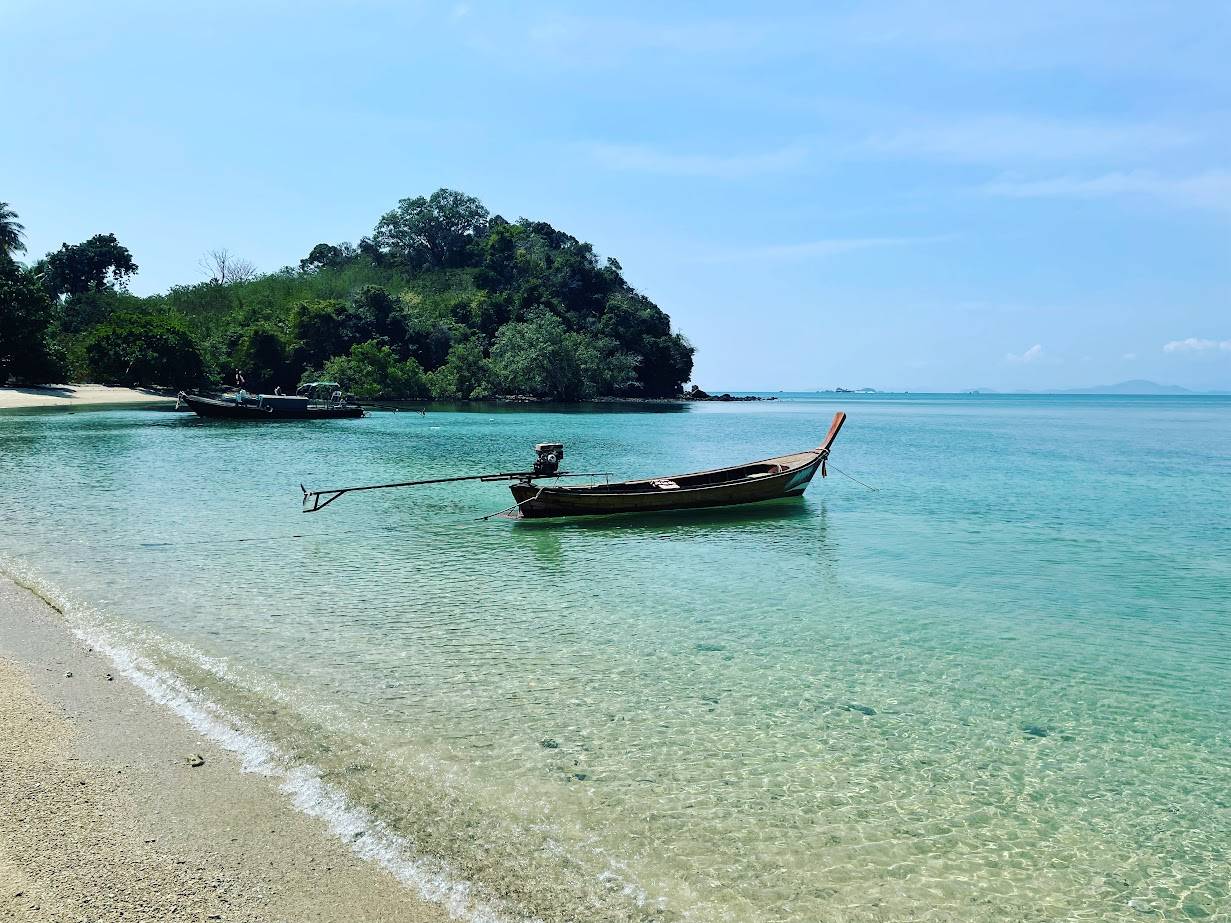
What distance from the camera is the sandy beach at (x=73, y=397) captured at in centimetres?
5578

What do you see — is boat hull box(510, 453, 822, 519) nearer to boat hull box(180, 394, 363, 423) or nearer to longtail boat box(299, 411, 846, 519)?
longtail boat box(299, 411, 846, 519)

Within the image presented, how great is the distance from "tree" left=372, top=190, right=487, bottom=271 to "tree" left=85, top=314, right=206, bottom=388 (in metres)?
55.3

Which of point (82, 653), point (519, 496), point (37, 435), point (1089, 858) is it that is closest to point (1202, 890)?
point (1089, 858)

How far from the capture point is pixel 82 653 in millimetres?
8156

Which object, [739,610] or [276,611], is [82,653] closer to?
[276,611]

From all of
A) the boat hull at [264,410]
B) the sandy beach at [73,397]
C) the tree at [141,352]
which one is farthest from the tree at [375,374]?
the boat hull at [264,410]

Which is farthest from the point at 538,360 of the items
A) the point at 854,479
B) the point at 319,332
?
the point at 854,479

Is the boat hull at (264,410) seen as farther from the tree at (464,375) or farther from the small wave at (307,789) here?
the small wave at (307,789)

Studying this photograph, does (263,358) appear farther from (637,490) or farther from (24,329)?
(637,490)

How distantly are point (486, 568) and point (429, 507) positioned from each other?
673 cm

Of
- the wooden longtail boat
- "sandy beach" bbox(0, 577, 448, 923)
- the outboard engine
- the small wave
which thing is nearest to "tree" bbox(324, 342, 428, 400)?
the outboard engine

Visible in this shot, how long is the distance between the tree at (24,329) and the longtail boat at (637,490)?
51.9 metres

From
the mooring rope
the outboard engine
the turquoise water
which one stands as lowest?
the turquoise water

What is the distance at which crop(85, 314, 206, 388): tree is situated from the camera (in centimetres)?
6756
